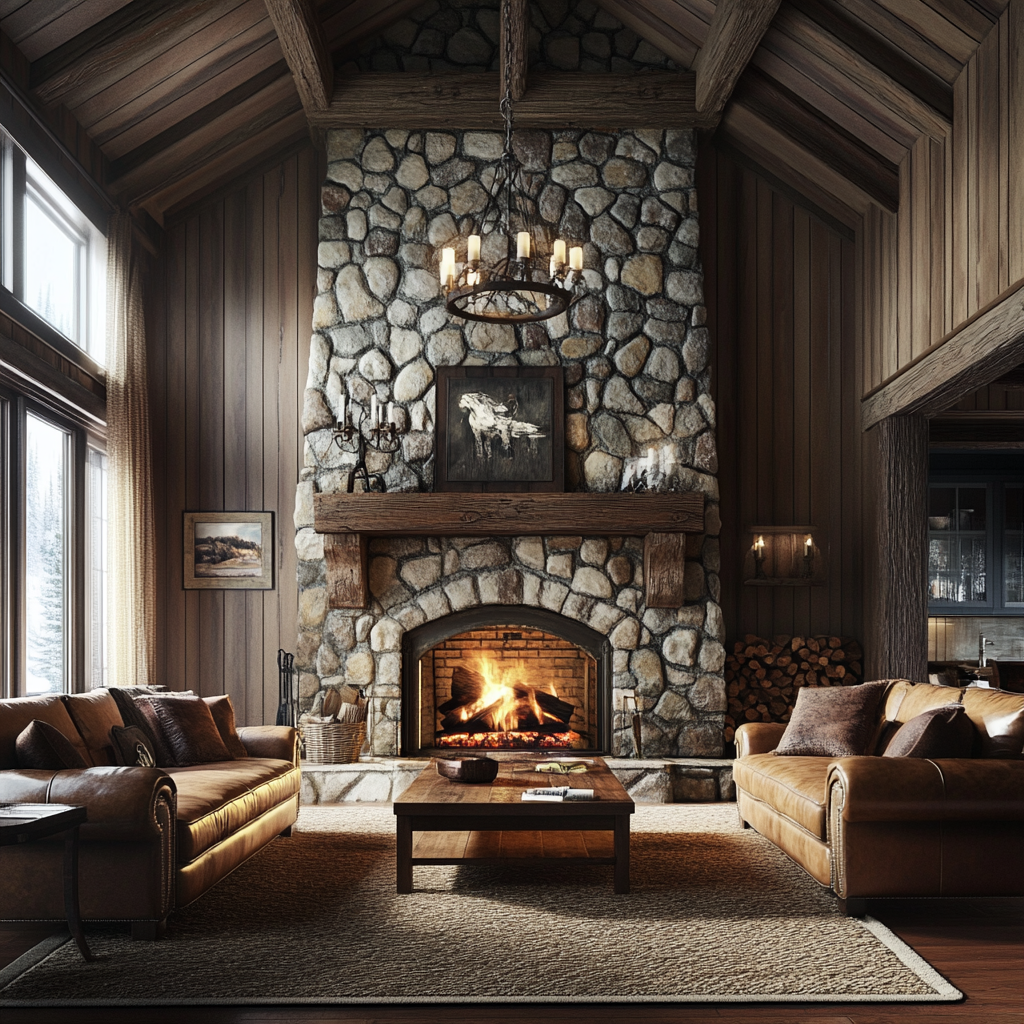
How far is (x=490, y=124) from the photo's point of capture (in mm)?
6699

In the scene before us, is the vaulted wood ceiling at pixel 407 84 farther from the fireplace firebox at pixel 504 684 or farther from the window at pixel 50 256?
the fireplace firebox at pixel 504 684

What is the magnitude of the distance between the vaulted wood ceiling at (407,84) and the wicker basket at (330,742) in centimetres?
354

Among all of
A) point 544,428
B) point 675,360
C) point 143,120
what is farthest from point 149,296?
point 675,360

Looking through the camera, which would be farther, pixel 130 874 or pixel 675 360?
pixel 675 360

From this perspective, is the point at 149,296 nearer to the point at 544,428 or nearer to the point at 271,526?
the point at 271,526

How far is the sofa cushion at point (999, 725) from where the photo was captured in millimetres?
3934

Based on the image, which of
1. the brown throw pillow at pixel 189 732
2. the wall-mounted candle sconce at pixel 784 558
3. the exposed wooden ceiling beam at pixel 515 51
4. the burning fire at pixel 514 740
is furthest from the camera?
the wall-mounted candle sconce at pixel 784 558

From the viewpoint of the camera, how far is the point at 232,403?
22.8 feet

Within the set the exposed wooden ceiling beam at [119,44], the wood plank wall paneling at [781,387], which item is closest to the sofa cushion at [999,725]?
the wood plank wall paneling at [781,387]

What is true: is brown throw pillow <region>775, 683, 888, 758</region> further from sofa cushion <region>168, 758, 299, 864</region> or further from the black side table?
the black side table

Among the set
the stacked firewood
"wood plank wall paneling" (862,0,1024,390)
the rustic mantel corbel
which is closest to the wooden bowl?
the rustic mantel corbel

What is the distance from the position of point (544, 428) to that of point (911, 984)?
4.16 m

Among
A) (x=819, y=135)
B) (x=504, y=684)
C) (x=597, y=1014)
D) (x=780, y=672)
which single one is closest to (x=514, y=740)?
(x=504, y=684)

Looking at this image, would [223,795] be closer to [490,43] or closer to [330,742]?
[330,742]
